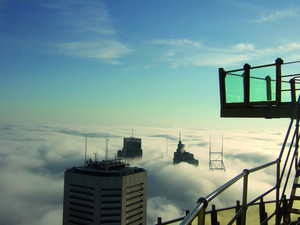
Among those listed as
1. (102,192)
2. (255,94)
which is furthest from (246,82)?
(102,192)

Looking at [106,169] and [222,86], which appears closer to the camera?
[222,86]

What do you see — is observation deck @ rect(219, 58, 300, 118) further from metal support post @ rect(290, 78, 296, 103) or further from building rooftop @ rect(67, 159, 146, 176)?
building rooftop @ rect(67, 159, 146, 176)

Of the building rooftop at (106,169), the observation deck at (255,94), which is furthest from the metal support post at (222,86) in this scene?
the building rooftop at (106,169)

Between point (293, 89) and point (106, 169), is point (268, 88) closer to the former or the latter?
point (293, 89)

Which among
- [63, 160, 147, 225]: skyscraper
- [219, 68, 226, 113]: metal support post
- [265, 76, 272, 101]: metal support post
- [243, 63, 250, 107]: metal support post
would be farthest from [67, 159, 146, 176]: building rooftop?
[265, 76, 272, 101]: metal support post

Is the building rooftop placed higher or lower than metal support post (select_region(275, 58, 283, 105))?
lower

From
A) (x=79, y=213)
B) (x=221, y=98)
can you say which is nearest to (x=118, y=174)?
(x=79, y=213)

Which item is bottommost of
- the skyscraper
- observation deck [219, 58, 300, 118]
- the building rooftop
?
the skyscraper

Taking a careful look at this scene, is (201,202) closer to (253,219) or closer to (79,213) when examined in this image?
(253,219)

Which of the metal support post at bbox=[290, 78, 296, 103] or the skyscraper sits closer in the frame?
the metal support post at bbox=[290, 78, 296, 103]
